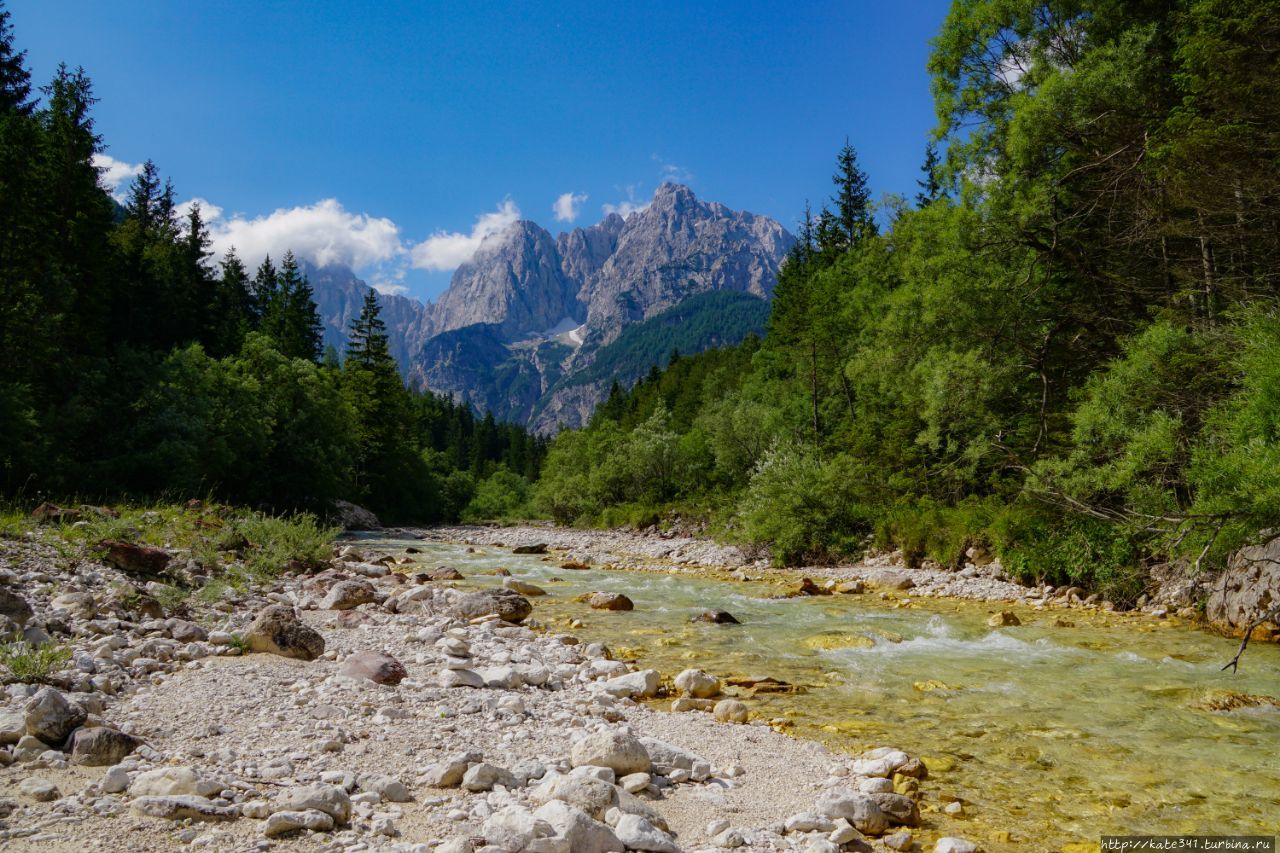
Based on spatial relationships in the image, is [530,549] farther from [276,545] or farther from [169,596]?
[169,596]

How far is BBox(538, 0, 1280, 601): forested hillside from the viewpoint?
43.8 feet

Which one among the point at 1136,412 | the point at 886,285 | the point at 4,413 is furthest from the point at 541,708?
the point at 886,285

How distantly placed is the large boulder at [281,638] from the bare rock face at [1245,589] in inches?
573

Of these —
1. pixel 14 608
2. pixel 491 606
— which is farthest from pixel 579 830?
pixel 491 606

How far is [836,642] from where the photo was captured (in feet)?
38.6

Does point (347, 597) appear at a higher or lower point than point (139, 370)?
lower

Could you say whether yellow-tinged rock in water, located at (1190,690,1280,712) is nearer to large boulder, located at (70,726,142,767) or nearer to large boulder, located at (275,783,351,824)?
large boulder, located at (275,783,351,824)

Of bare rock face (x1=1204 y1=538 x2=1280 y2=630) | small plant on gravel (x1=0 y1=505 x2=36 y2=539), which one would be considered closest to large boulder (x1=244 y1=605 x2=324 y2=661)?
small plant on gravel (x1=0 y1=505 x2=36 y2=539)

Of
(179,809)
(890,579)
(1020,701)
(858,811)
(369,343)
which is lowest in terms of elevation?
(890,579)

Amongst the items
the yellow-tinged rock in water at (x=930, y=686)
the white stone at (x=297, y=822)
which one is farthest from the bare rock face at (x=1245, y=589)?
the white stone at (x=297, y=822)

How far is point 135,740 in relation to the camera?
484 centimetres

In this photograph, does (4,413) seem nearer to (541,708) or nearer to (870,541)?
(541,708)

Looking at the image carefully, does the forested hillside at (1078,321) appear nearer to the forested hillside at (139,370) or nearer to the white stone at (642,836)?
the white stone at (642,836)

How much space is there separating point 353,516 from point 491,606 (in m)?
41.6
